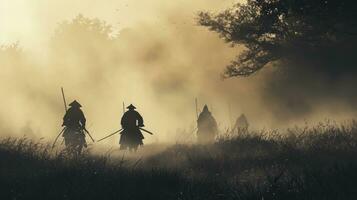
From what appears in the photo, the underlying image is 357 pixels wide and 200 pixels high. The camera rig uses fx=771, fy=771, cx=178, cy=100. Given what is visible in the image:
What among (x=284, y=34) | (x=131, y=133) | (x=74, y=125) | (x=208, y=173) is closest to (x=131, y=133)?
(x=131, y=133)

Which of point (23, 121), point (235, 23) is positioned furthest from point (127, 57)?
point (235, 23)

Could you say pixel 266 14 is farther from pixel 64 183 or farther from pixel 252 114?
pixel 252 114

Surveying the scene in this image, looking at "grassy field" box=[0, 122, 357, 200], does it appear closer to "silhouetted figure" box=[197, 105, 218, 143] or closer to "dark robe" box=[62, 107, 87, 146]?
"dark robe" box=[62, 107, 87, 146]

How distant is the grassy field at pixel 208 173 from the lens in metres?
10.2

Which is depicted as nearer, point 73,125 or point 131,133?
point 73,125

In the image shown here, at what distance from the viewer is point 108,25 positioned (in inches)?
4348

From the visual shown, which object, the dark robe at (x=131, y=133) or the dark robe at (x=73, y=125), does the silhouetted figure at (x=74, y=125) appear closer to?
the dark robe at (x=73, y=125)

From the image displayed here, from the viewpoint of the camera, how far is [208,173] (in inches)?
562

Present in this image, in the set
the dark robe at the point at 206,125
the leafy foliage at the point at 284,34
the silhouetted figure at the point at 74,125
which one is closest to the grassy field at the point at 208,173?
the silhouetted figure at the point at 74,125

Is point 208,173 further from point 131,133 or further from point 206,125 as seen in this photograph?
point 206,125

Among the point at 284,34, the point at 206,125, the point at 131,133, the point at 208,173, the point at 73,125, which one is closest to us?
the point at 208,173

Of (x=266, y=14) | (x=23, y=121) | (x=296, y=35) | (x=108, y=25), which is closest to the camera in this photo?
(x=266, y=14)

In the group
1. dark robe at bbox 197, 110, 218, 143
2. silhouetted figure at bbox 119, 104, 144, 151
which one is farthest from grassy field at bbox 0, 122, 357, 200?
dark robe at bbox 197, 110, 218, 143

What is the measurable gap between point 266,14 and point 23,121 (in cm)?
4343
